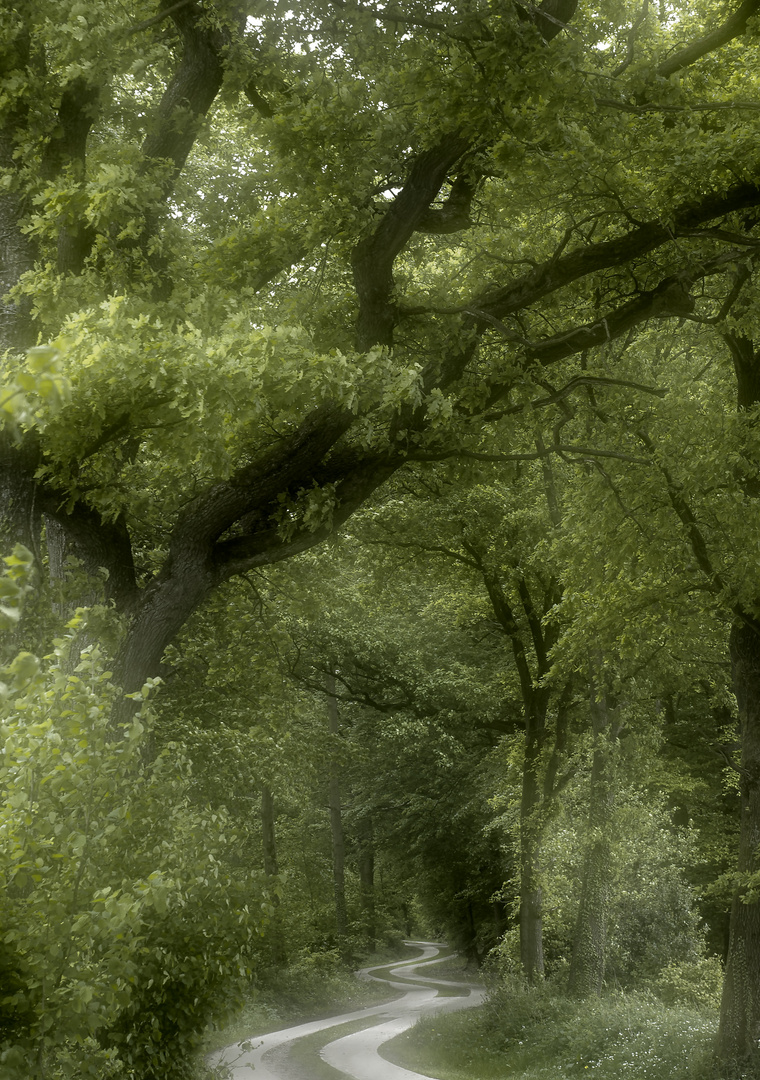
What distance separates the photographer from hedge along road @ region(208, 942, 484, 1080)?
13070 millimetres

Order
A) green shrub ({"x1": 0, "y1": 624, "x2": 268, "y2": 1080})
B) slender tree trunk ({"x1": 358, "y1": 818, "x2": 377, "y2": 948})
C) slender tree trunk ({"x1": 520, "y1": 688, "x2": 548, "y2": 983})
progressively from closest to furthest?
1. green shrub ({"x1": 0, "y1": 624, "x2": 268, "y2": 1080})
2. slender tree trunk ({"x1": 520, "y1": 688, "x2": 548, "y2": 983})
3. slender tree trunk ({"x1": 358, "y1": 818, "x2": 377, "y2": 948})

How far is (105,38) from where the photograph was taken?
6.60 meters

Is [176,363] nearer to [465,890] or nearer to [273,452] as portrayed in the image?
[273,452]

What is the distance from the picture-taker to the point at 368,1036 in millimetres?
17328

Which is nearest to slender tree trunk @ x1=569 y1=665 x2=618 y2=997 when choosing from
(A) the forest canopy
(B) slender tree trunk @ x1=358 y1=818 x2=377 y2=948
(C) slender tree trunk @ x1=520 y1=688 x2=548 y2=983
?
(C) slender tree trunk @ x1=520 y1=688 x2=548 y2=983

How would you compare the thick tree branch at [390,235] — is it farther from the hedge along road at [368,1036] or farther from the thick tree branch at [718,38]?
the hedge along road at [368,1036]

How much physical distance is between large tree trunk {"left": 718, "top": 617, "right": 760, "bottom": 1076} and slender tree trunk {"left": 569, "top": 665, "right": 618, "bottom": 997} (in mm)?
3361

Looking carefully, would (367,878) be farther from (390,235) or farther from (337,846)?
(390,235)

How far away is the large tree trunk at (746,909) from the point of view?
410 inches

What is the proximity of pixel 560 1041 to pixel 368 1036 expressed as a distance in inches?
219

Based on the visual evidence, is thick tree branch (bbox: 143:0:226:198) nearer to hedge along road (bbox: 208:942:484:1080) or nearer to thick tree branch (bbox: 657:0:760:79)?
thick tree branch (bbox: 657:0:760:79)

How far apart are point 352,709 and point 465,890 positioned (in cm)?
769

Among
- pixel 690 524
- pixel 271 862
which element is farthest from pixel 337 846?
pixel 690 524

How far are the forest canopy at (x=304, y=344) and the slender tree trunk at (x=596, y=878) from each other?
366 cm
